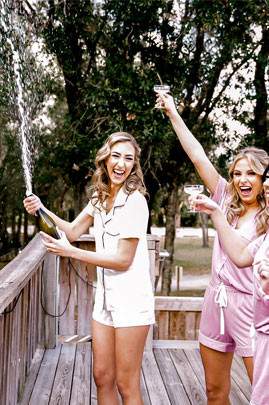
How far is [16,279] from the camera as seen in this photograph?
106 inches

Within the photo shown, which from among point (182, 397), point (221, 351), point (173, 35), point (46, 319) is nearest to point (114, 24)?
point (173, 35)

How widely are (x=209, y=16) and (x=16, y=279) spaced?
6.79 metres

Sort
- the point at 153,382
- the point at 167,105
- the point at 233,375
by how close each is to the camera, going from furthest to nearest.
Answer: the point at 233,375 < the point at 153,382 < the point at 167,105

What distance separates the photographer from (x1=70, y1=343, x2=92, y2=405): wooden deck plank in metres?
3.48

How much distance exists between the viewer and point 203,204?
2148mm

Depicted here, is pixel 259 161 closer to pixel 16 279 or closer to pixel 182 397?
pixel 16 279

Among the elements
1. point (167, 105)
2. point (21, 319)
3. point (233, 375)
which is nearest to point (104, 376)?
point (21, 319)

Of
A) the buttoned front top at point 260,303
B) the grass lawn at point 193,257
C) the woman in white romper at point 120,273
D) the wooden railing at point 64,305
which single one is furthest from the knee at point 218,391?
the grass lawn at point 193,257

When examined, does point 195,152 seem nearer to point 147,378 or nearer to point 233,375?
point 147,378

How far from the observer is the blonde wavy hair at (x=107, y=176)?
2.50 metres

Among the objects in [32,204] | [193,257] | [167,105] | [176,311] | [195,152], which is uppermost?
[167,105]

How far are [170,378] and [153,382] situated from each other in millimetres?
145

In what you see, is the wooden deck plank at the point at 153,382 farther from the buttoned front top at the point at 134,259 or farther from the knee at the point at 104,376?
the buttoned front top at the point at 134,259

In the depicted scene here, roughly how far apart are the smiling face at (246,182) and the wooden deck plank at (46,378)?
182cm
